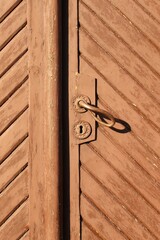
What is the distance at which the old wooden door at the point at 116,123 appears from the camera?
1.35 m

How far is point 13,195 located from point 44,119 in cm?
34

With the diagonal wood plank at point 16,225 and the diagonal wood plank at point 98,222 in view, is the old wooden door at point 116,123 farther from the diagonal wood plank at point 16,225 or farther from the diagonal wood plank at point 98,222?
the diagonal wood plank at point 16,225

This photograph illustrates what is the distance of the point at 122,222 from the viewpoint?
1.35 m

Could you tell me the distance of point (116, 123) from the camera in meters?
1.36

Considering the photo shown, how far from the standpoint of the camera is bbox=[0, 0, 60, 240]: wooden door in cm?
132

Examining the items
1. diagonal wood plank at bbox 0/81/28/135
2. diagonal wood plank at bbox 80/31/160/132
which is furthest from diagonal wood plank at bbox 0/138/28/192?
diagonal wood plank at bbox 80/31/160/132

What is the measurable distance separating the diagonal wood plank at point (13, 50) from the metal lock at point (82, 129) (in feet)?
1.24

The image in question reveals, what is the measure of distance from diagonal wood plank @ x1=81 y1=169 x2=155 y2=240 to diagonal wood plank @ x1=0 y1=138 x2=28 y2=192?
0.82 feet

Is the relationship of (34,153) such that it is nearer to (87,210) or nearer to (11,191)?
(11,191)

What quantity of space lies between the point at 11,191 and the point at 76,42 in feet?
2.19

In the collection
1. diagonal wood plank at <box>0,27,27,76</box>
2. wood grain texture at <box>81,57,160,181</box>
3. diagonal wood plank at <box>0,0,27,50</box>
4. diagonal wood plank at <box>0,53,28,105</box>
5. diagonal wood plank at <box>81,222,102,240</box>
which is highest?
diagonal wood plank at <box>0,0,27,50</box>

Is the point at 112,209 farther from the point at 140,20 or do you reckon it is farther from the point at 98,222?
the point at 140,20

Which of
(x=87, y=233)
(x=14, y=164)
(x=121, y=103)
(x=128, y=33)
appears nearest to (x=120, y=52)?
(x=128, y=33)

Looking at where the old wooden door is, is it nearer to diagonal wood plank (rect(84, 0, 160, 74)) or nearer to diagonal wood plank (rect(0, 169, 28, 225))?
diagonal wood plank (rect(84, 0, 160, 74))
